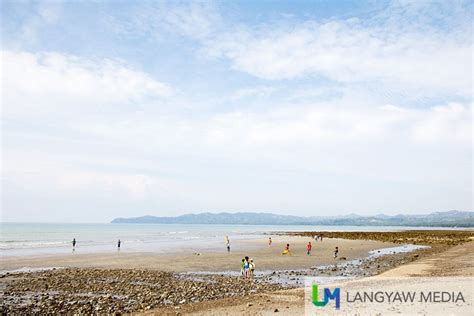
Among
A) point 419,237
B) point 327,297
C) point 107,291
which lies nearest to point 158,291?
point 107,291

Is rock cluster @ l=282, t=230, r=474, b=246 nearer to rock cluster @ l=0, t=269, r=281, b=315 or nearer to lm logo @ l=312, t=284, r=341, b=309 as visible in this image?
rock cluster @ l=0, t=269, r=281, b=315

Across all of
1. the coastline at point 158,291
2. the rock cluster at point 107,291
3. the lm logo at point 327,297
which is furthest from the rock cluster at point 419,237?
the lm logo at point 327,297

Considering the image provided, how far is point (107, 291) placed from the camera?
2077 centimetres

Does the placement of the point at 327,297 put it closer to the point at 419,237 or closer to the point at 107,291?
the point at 107,291

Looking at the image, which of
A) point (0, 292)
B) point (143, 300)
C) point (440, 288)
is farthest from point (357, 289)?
point (0, 292)

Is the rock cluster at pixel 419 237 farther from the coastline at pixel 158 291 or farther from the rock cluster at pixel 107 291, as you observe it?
the rock cluster at pixel 107 291

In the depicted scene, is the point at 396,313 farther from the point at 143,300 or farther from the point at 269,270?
the point at 269,270

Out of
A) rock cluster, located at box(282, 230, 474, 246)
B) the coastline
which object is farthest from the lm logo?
rock cluster, located at box(282, 230, 474, 246)

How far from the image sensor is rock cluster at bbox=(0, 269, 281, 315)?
55.6 ft

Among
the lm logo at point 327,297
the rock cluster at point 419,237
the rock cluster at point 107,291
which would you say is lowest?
the rock cluster at point 419,237

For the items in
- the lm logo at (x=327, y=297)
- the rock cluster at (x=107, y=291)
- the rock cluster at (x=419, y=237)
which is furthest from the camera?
the rock cluster at (x=419, y=237)

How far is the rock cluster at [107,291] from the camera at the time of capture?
16953 mm

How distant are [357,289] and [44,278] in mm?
19839

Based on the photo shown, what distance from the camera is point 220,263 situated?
120 ft
